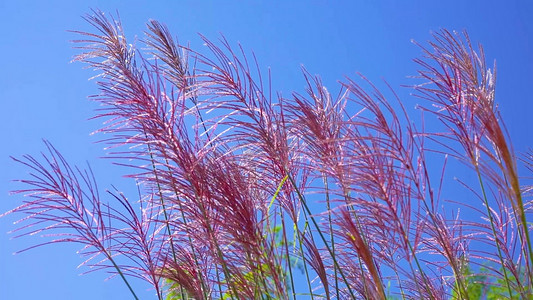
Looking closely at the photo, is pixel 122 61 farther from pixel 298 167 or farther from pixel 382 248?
pixel 382 248

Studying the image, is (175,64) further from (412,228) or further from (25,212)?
(412,228)

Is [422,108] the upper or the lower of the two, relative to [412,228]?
upper

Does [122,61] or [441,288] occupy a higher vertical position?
[122,61]

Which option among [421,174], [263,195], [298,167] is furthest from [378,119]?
[263,195]

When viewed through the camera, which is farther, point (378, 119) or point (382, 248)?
point (382, 248)

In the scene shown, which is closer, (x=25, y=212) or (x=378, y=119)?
(x=378, y=119)

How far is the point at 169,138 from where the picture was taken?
2.01 m

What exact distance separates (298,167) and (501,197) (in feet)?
2.27

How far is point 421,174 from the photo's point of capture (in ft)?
5.91

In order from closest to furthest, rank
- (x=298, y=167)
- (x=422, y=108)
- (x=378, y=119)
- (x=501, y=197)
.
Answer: (x=378, y=119)
(x=422, y=108)
(x=298, y=167)
(x=501, y=197)

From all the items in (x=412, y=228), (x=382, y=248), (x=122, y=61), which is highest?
(x=122, y=61)

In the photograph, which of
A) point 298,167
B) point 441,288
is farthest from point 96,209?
point 441,288

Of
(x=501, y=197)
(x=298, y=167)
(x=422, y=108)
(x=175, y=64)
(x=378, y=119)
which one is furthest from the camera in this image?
(x=175, y=64)

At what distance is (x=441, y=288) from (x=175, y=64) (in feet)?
4.15
